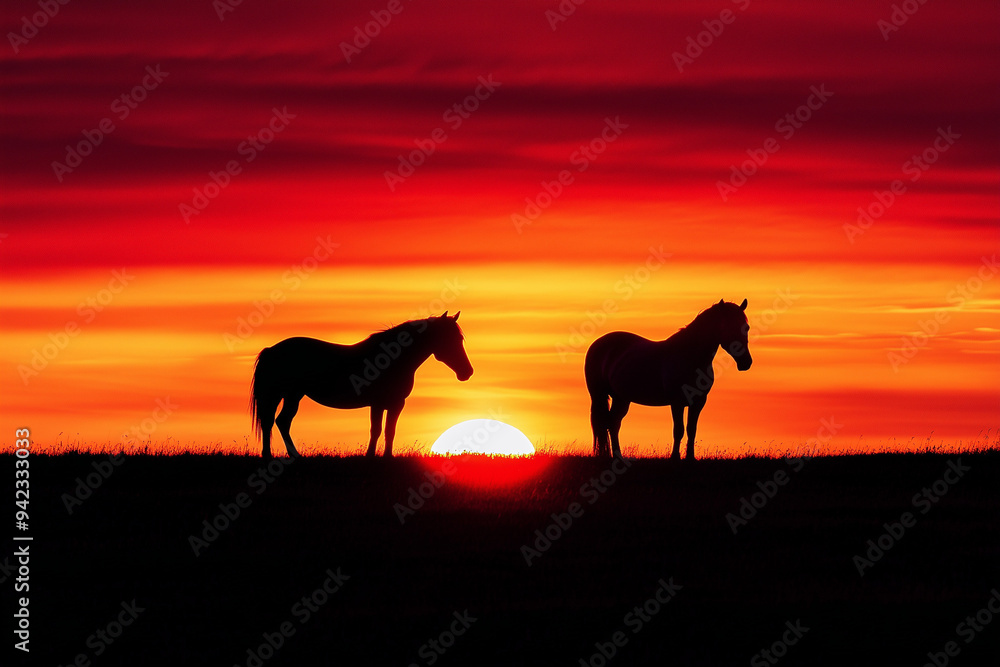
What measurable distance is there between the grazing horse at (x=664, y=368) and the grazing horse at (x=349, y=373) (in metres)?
3.50

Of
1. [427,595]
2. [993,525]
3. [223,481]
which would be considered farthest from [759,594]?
[223,481]

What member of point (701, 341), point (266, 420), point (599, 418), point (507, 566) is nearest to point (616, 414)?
point (599, 418)

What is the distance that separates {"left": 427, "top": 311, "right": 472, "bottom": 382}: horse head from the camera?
20.5 meters

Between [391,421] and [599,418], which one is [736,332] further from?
[391,421]

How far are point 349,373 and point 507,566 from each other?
24.3ft

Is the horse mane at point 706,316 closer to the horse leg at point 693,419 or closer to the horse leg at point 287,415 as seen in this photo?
the horse leg at point 693,419

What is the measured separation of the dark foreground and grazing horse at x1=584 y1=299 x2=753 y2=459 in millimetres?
1625

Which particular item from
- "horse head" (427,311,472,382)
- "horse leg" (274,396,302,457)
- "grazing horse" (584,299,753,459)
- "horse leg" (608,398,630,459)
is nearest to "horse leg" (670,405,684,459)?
"grazing horse" (584,299,753,459)

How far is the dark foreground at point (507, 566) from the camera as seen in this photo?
10773mm

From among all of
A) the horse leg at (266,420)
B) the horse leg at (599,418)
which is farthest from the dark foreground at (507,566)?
the horse leg at (599,418)

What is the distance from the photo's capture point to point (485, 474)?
61.7ft

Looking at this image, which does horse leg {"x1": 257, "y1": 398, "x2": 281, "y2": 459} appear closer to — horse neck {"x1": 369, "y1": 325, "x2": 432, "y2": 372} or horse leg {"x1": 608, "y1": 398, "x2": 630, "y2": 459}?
horse neck {"x1": 369, "y1": 325, "x2": 432, "y2": 372}

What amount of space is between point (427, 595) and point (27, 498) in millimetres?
7456

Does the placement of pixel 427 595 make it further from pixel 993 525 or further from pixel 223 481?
pixel 993 525
